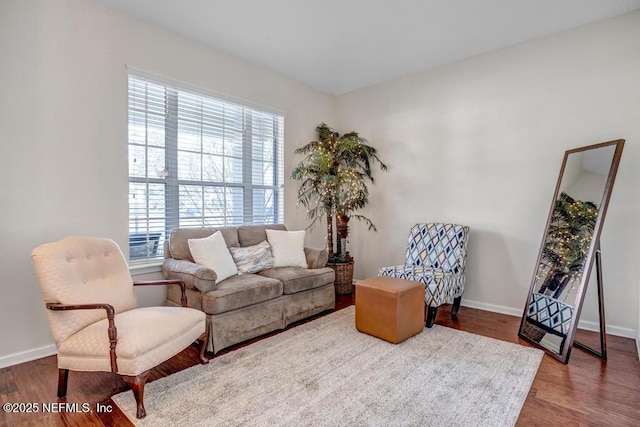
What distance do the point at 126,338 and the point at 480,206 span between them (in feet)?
11.8

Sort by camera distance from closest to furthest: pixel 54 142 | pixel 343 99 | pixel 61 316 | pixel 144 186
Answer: pixel 61 316 → pixel 54 142 → pixel 144 186 → pixel 343 99

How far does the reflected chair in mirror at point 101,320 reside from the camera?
1.89 metres

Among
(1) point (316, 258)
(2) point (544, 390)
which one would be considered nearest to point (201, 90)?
(1) point (316, 258)

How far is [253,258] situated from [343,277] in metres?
1.34

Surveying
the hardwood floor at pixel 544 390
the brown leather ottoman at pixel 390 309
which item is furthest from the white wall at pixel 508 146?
the brown leather ottoman at pixel 390 309

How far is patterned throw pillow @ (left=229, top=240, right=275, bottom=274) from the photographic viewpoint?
3412 mm

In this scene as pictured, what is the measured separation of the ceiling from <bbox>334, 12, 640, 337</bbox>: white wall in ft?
0.94

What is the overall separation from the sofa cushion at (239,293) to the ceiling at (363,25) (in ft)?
7.84

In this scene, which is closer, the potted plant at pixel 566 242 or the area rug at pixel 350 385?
the area rug at pixel 350 385

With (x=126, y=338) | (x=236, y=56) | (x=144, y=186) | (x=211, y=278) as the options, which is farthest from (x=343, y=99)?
(x=126, y=338)

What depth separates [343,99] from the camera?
5164 millimetres

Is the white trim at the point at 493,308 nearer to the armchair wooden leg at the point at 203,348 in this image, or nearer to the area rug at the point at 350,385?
the area rug at the point at 350,385

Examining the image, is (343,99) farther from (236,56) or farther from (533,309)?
(533,309)

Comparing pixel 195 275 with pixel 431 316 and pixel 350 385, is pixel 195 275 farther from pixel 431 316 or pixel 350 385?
pixel 431 316
